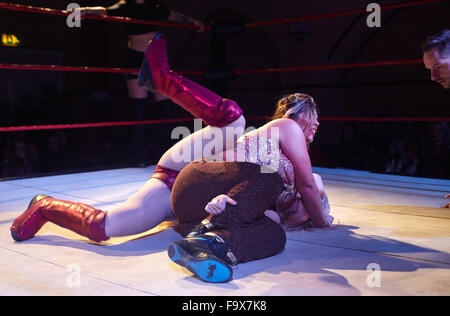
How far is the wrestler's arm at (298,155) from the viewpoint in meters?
1.58

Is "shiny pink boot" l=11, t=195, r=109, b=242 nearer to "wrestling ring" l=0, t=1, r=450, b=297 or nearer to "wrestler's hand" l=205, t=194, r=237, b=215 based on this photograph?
"wrestling ring" l=0, t=1, r=450, b=297

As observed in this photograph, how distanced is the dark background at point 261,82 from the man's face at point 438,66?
1.53m

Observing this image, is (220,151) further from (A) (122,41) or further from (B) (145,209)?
(A) (122,41)

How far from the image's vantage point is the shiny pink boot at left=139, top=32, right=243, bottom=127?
165 centimetres

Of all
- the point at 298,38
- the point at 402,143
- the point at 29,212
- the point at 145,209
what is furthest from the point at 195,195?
the point at 298,38

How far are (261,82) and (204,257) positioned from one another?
6.32 metres

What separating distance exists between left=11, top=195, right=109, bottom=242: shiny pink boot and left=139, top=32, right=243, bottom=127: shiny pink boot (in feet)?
1.47

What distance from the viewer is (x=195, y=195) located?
1525mm

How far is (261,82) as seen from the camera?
24.2 ft

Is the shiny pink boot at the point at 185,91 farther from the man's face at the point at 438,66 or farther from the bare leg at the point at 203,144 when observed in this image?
the man's face at the point at 438,66

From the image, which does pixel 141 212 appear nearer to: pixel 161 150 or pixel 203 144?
pixel 203 144

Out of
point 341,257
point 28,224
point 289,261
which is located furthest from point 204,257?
point 28,224

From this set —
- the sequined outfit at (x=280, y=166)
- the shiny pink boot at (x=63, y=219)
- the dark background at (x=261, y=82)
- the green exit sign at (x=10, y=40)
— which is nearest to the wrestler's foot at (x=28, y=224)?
the shiny pink boot at (x=63, y=219)

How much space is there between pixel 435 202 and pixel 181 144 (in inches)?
47.7
